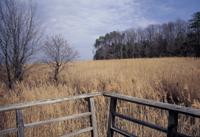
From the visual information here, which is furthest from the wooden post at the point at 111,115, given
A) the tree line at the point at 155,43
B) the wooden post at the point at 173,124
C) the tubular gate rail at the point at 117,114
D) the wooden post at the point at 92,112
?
the tree line at the point at 155,43

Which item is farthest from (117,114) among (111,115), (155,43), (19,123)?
(155,43)

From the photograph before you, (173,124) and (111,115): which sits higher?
(173,124)

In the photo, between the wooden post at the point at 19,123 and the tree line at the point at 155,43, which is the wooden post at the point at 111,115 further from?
the tree line at the point at 155,43

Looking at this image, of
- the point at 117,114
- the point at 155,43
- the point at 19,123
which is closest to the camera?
the point at 19,123

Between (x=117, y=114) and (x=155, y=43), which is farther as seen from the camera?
(x=155, y=43)

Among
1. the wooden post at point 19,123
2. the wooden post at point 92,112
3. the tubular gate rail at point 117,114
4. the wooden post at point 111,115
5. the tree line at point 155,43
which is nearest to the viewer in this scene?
the tubular gate rail at point 117,114

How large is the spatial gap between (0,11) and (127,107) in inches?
240

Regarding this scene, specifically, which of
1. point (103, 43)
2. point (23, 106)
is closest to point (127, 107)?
point (23, 106)

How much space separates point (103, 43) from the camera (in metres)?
62.6

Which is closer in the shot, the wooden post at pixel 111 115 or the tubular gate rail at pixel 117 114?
the tubular gate rail at pixel 117 114

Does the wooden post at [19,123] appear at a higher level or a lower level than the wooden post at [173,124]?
lower

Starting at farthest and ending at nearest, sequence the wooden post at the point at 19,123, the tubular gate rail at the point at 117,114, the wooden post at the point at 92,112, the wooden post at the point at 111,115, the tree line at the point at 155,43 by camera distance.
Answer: the tree line at the point at 155,43 → the wooden post at the point at 92,112 → the wooden post at the point at 111,115 → the wooden post at the point at 19,123 → the tubular gate rail at the point at 117,114

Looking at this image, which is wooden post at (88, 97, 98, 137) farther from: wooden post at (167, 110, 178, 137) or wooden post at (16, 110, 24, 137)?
wooden post at (167, 110, 178, 137)

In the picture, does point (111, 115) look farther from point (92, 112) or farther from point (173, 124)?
point (173, 124)
